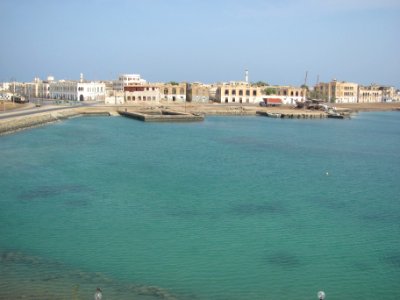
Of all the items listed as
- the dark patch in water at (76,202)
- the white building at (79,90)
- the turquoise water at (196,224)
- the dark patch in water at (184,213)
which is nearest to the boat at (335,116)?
the white building at (79,90)

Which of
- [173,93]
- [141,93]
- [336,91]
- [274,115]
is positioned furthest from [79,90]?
[336,91]

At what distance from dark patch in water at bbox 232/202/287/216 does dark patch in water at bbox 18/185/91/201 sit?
612cm

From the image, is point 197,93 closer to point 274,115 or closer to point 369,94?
point 274,115

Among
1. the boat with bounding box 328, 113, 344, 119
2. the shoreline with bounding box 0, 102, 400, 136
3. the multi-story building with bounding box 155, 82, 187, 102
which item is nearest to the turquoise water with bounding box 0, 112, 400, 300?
the shoreline with bounding box 0, 102, 400, 136

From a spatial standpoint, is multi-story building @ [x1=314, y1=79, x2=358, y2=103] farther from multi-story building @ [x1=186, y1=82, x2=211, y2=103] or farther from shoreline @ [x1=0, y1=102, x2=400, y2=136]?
multi-story building @ [x1=186, y1=82, x2=211, y2=103]

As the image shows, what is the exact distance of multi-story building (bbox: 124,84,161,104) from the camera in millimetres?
78519

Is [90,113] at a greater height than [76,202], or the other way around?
[90,113]

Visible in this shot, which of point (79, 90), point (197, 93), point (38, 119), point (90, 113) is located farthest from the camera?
point (197, 93)

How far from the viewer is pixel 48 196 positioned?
18859 millimetres

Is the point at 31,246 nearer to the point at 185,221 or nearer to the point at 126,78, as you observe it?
the point at 185,221

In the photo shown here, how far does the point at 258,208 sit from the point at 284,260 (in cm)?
487

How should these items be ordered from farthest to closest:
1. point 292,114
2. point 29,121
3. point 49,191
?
point 292,114 → point 29,121 → point 49,191

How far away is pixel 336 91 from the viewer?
10338cm

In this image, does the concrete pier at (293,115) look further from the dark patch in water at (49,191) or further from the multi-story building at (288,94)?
the dark patch in water at (49,191)
